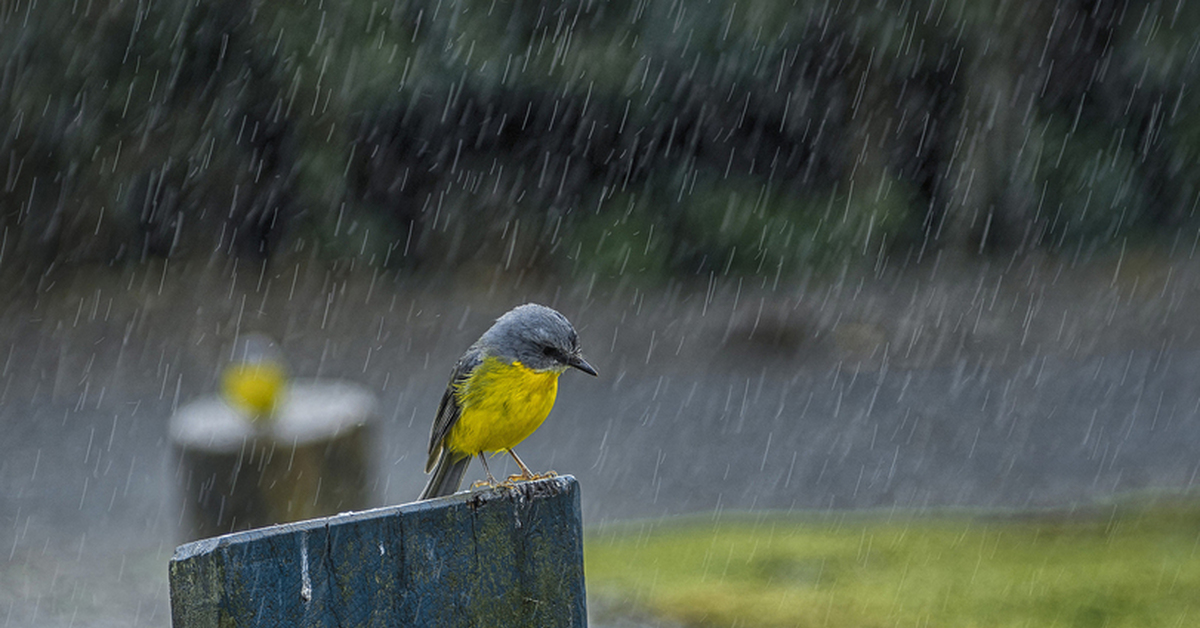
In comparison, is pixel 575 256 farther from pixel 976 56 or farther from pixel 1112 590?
pixel 1112 590

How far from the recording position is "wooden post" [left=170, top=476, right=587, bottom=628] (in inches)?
65.2

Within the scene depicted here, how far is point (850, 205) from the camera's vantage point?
13.3 metres

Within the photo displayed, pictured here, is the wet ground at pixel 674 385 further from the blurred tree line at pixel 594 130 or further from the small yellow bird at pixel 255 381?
the small yellow bird at pixel 255 381

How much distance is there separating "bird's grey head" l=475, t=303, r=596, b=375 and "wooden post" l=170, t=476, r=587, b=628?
70.0 inches

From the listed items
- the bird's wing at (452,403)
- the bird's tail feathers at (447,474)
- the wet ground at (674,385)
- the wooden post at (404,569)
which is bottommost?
the wet ground at (674,385)

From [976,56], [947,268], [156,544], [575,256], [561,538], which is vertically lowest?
[156,544]

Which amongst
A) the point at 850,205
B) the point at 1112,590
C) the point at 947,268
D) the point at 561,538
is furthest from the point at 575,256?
the point at 561,538

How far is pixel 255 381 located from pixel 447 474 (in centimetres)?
241

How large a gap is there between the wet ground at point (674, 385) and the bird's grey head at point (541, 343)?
4.02 meters

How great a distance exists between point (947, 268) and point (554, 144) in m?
4.63

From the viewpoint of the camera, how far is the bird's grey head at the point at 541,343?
3.76 m

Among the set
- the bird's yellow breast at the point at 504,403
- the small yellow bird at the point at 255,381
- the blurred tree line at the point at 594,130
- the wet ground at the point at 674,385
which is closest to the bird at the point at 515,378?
the bird's yellow breast at the point at 504,403

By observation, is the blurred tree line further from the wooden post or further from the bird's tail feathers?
the wooden post

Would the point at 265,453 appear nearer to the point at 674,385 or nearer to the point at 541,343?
the point at 541,343
